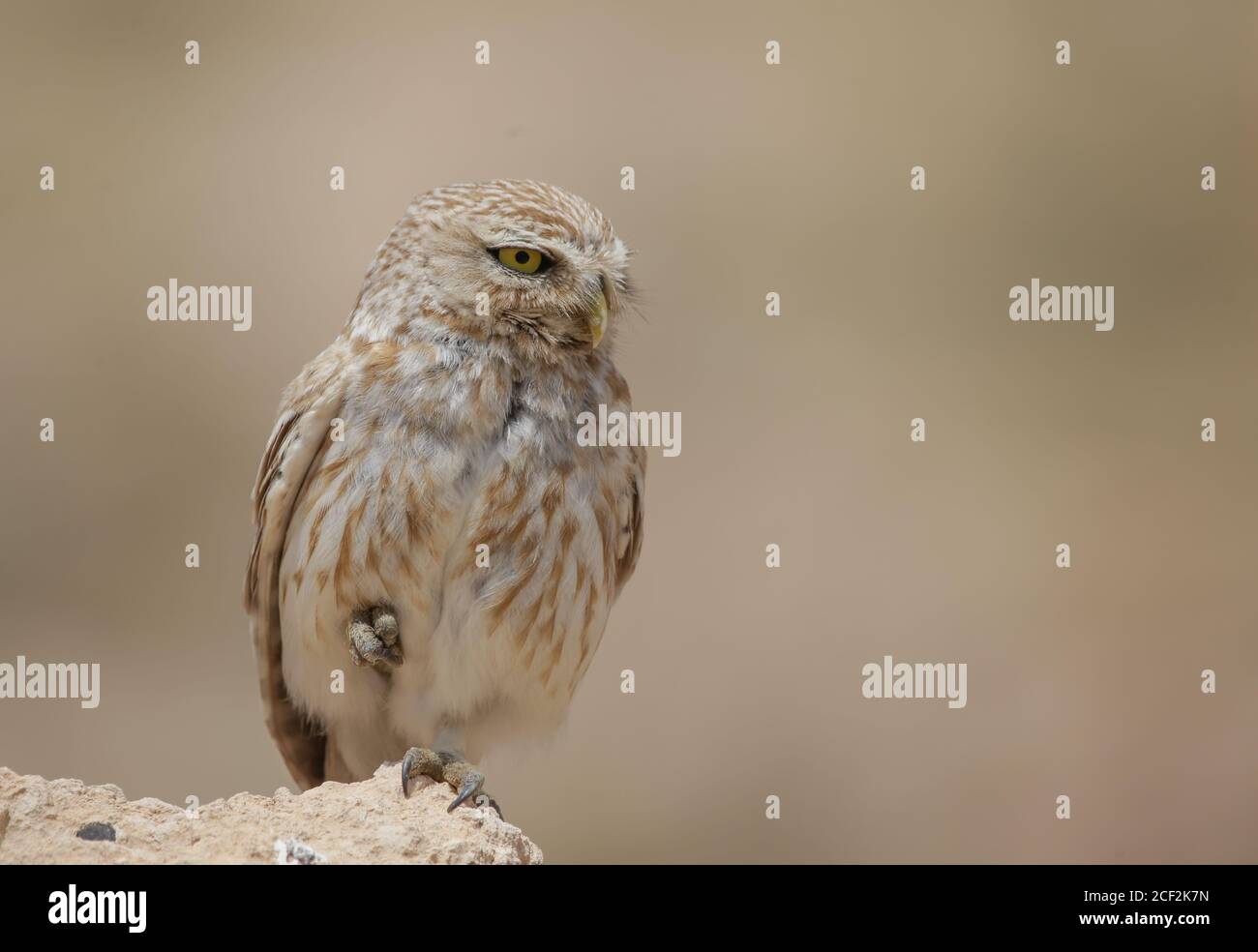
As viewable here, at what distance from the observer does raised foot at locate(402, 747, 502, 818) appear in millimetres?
4450

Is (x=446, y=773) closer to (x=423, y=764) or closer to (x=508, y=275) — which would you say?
(x=423, y=764)

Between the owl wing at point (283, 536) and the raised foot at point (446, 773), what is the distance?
1103mm

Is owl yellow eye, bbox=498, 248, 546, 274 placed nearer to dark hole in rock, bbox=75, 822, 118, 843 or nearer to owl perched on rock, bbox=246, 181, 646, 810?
owl perched on rock, bbox=246, 181, 646, 810

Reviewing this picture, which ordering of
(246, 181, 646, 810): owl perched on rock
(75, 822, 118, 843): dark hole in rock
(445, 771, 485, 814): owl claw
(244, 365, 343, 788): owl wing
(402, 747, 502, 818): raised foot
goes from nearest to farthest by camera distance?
(75, 822, 118, 843): dark hole in rock < (445, 771, 485, 814): owl claw < (402, 747, 502, 818): raised foot < (246, 181, 646, 810): owl perched on rock < (244, 365, 343, 788): owl wing

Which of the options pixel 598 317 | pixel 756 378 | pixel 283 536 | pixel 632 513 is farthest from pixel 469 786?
pixel 756 378

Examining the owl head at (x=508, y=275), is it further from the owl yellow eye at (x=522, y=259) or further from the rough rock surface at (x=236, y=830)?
the rough rock surface at (x=236, y=830)

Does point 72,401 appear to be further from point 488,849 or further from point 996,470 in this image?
point 488,849

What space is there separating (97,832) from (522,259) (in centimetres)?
222

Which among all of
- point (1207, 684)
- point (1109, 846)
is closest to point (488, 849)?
point (1109, 846)

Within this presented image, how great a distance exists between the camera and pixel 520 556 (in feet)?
16.2

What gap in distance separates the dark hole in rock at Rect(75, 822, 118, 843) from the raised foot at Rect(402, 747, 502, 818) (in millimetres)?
941

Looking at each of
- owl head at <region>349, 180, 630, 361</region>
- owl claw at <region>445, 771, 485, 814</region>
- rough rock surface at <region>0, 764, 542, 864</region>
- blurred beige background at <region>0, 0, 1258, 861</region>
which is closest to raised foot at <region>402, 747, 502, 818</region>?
owl claw at <region>445, 771, 485, 814</region>

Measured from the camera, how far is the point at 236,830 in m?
3.76

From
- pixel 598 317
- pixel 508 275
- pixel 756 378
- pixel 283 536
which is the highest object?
pixel 756 378
